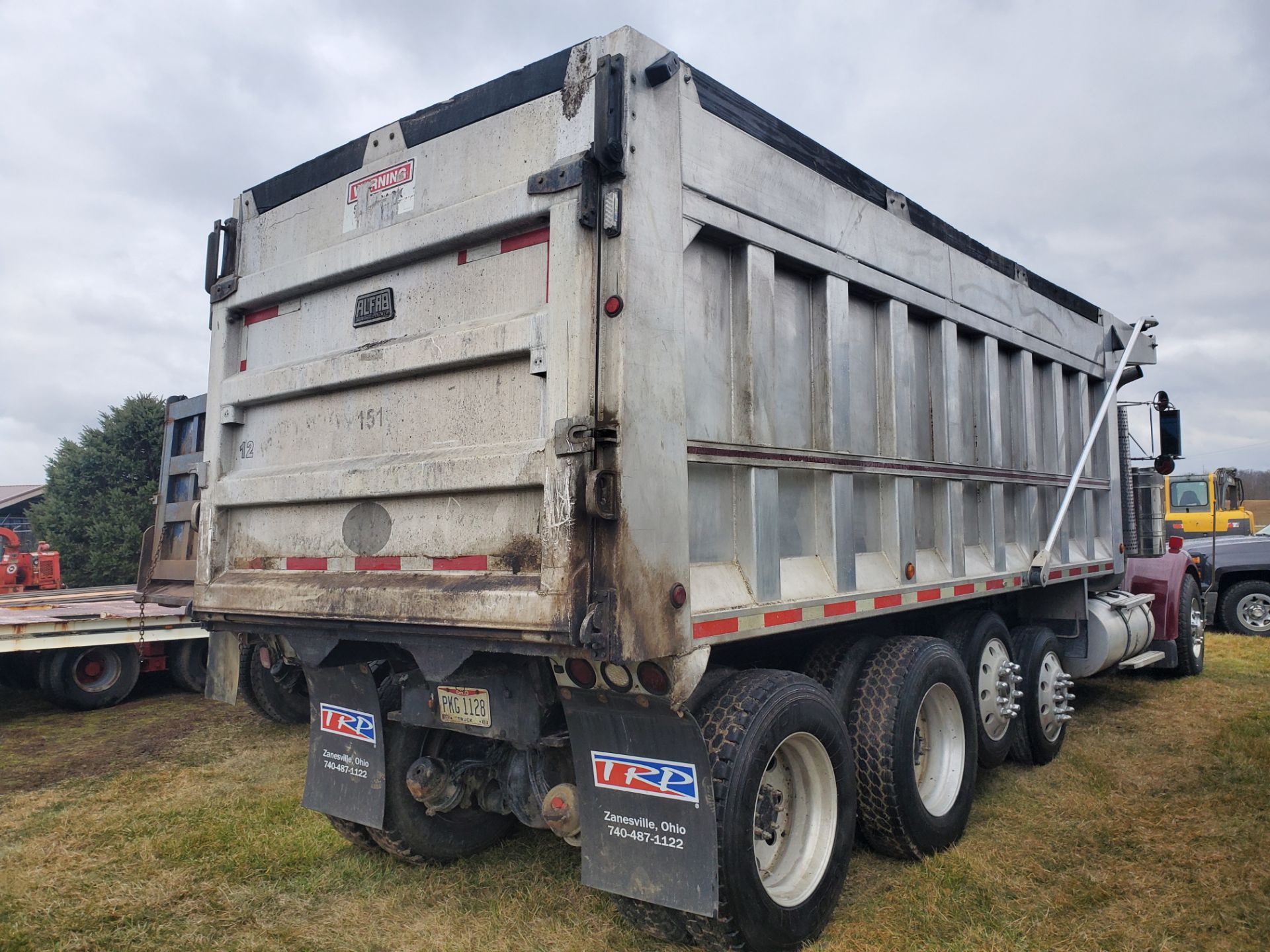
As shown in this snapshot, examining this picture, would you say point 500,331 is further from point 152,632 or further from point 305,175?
point 152,632

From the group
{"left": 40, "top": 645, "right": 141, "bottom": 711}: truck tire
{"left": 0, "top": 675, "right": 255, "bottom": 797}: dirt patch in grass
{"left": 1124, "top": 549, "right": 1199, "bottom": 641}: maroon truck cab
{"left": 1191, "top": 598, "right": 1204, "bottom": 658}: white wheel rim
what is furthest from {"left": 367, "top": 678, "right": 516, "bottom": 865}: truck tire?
{"left": 1191, "top": 598, "right": 1204, "bottom": 658}: white wheel rim

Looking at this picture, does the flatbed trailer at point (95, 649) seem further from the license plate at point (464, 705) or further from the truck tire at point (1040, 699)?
the truck tire at point (1040, 699)

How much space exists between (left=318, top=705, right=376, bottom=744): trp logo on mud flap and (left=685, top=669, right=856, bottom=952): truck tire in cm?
163

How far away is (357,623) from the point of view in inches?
137

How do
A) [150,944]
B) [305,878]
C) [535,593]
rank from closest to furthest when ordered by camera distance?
[535,593] < [150,944] < [305,878]

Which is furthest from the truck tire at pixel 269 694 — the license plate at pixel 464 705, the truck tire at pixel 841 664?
the truck tire at pixel 841 664

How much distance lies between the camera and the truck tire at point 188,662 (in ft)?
29.6

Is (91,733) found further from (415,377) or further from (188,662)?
(415,377)

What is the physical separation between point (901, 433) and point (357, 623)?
2744 millimetres

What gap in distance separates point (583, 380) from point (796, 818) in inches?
79.0

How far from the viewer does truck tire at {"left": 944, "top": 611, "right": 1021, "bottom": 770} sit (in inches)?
Result: 209

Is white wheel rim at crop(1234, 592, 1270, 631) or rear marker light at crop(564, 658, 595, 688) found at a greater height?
rear marker light at crop(564, 658, 595, 688)

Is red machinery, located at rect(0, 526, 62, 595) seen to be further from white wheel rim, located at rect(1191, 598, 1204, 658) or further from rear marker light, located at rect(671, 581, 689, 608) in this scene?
white wheel rim, located at rect(1191, 598, 1204, 658)

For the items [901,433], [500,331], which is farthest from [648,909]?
[901,433]
